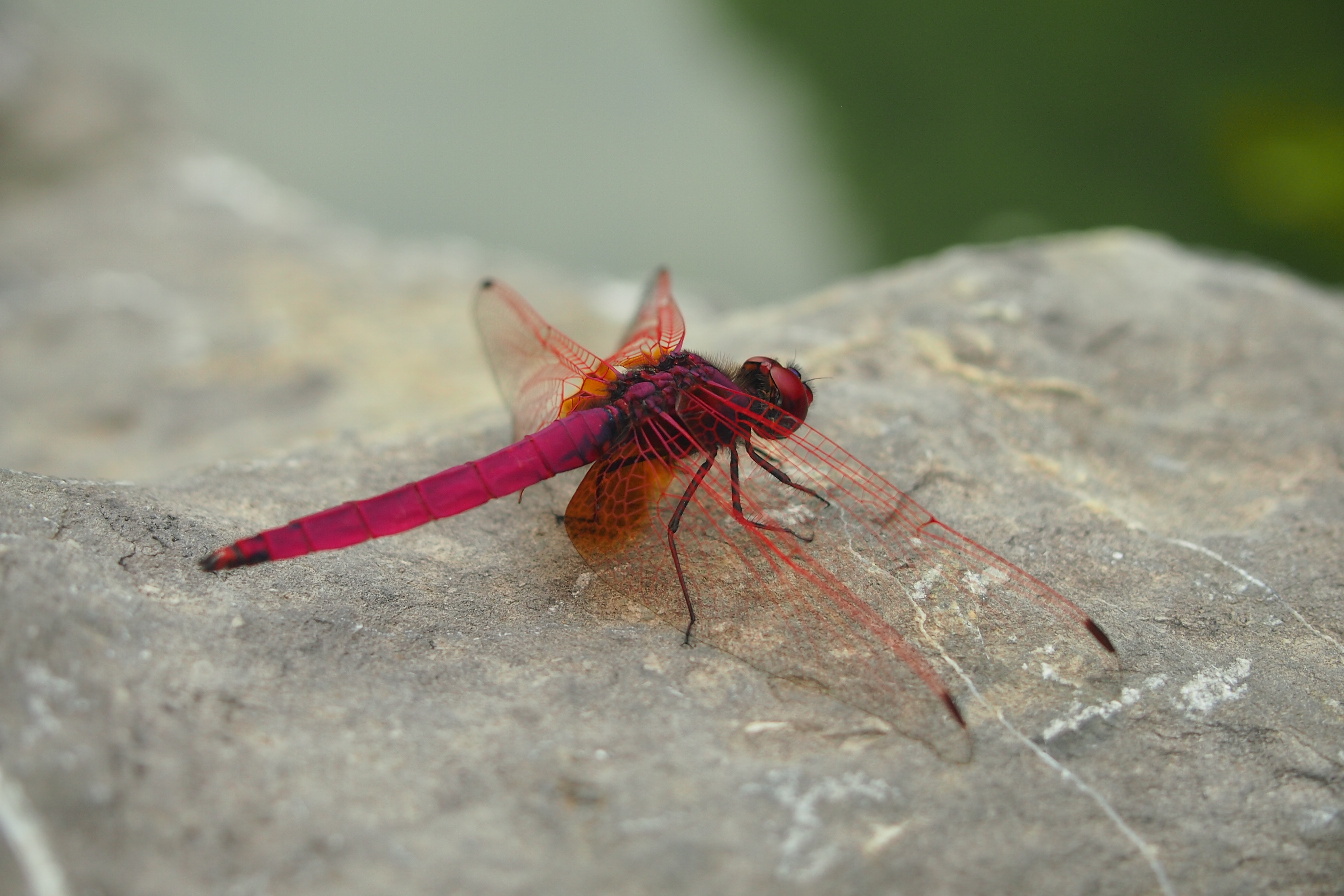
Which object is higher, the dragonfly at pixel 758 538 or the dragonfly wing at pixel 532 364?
the dragonfly wing at pixel 532 364

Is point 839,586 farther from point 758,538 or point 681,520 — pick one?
point 681,520

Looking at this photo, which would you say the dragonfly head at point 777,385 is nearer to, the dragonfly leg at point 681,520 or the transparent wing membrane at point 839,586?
the transparent wing membrane at point 839,586

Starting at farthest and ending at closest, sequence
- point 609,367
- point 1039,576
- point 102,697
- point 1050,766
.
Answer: point 609,367, point 1039,576, point 1050,766, point 102,697

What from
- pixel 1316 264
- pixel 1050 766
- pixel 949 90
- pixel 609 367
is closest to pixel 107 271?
pixel 609 367

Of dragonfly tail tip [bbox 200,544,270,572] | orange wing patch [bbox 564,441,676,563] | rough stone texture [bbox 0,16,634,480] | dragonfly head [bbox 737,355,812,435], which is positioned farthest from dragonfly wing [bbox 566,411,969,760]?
rough stone texture [bbox 0,16,634,480]

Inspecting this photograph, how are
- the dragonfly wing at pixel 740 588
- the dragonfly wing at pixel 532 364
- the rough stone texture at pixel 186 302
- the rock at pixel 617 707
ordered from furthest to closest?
the rough stone texture at pixel 186 302, the dragonfly wing at pixel 532 364, the dragonfly wing at pixel 740 588, the rock at pixel 617 707

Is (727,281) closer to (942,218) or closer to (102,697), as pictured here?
(942,218)

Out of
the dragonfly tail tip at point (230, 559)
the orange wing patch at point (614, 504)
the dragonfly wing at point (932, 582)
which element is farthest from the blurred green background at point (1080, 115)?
the dragonfly tail tip at point (230, 559)
